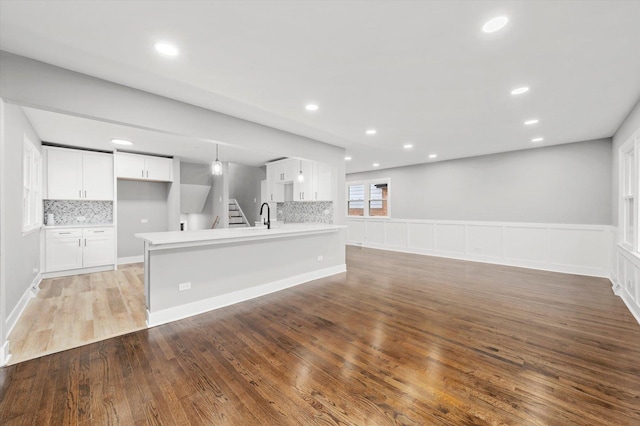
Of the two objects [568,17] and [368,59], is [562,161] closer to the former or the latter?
[568,17]

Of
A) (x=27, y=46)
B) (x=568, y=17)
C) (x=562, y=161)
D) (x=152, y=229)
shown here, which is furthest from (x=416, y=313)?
(x=152, y=229)

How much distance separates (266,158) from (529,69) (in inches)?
208

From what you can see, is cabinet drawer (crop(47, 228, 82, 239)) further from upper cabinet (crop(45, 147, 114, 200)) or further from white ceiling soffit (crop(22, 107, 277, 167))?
white ceiling soffit (crop(22, 107, 277, 167))

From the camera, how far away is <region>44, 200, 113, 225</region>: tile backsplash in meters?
5.48

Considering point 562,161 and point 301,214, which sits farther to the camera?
point 301,214

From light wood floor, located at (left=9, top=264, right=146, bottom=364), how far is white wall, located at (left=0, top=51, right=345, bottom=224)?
2226 mm

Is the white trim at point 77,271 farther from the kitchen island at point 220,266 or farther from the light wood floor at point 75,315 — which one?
the kitchen island at point 220,266

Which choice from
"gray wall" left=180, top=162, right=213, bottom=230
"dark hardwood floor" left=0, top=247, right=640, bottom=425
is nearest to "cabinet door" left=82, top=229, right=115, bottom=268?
"gray wall" left=180, top=162, right=213, bottom=230

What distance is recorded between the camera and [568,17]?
178cm

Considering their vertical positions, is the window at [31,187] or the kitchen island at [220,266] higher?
the window at [31,187]

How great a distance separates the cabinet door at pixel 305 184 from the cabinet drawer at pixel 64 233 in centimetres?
439

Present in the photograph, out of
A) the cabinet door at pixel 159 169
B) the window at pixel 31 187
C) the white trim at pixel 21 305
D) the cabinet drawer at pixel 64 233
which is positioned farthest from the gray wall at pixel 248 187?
the white trim at pixel 21 305

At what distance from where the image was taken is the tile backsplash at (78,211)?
216 inches

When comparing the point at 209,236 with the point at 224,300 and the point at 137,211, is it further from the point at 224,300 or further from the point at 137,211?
the point at 137,211
